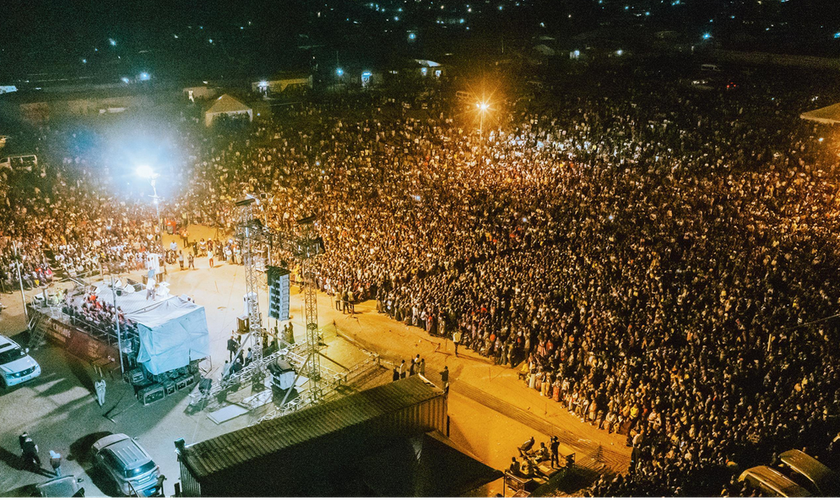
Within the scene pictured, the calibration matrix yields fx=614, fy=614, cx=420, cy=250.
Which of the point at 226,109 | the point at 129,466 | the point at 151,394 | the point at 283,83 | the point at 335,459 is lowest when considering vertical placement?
the point at 151,394

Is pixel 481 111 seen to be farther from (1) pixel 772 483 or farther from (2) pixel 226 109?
(1) pixel 772 483

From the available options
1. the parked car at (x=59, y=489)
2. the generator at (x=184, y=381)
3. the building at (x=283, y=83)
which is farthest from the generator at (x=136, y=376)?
the building at (x=283, y=83)

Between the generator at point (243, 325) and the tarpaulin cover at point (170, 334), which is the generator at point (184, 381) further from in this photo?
the generator at point (243, 325)

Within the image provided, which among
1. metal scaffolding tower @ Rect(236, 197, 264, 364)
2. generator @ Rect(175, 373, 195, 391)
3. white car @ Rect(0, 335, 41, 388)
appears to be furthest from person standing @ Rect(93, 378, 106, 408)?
metal scaffolding tower @ Rect(236, 197, 264, 364)

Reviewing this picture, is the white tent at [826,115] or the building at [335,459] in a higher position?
the white tent at [826,115]

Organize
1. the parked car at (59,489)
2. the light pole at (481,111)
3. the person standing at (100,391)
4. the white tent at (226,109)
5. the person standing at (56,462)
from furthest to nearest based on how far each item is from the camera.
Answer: the white tent at (226,109) < the light pole at (481,111) < the person standing at (100,391) < the person standing at (56,462) < the parked car at (59,489)

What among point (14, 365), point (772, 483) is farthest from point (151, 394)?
point (772, 483)
